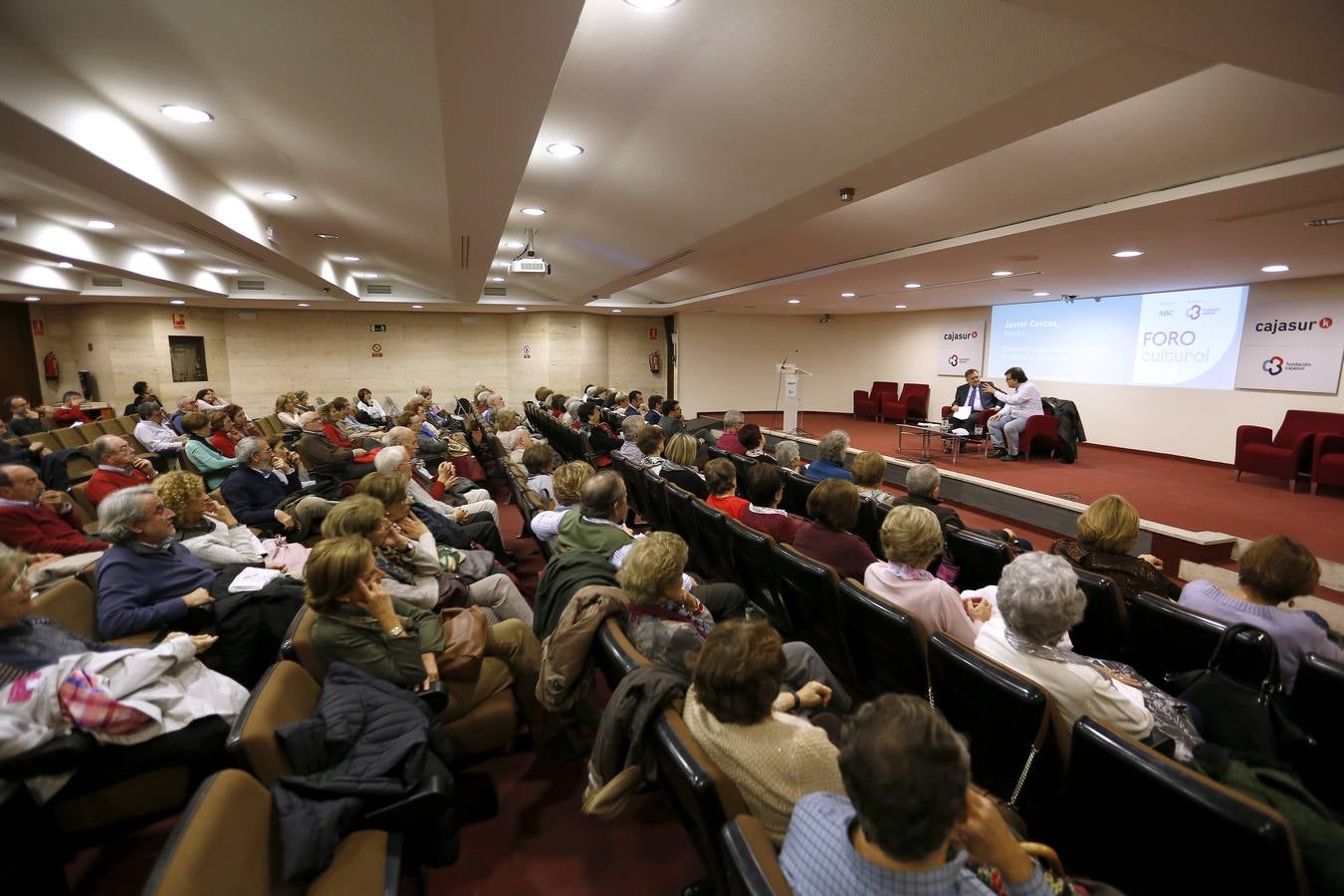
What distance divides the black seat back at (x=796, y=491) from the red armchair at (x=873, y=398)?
10605 millimetres

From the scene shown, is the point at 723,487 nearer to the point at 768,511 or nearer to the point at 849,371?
the point at 768,511

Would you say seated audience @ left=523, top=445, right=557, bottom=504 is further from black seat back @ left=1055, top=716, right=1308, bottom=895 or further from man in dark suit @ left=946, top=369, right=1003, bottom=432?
man in dark suit @ left=946, top=369, right=1003, bottom=432

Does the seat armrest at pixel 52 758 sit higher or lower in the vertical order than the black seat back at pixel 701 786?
lower

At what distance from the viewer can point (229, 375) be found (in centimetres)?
1308

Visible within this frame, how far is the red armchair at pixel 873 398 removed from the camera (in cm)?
1446

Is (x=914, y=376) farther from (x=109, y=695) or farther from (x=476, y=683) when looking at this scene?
(x=109, y=695)

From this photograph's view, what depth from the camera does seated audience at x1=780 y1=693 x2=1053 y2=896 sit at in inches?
35.0

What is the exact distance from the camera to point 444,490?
454 cm

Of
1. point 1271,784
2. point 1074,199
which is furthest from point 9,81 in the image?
point 1074,199

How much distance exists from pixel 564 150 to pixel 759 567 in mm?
3477

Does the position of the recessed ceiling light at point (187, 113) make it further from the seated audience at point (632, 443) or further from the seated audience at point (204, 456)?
the seated audience at point (632, 443)

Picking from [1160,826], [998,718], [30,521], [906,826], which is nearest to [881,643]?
[998,718]

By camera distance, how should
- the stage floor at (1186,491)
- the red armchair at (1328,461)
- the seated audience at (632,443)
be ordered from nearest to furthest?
the seated audience at (632,443) → the stage floor at (1186,491) → the red armchair at (1328,461)

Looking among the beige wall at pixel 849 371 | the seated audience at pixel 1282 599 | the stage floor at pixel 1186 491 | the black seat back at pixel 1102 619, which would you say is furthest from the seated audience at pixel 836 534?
the beige wall at pixel 849 371
